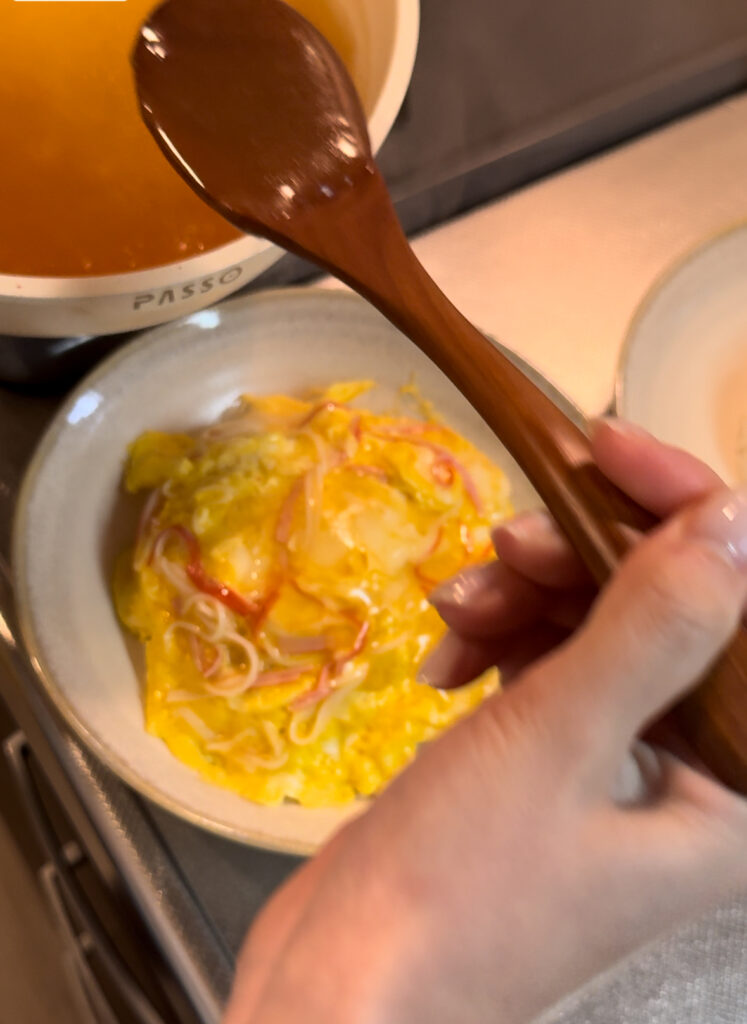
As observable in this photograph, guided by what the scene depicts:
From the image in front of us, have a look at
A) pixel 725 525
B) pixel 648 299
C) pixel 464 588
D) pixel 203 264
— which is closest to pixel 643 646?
pixel 725 525

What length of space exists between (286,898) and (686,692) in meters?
0.19

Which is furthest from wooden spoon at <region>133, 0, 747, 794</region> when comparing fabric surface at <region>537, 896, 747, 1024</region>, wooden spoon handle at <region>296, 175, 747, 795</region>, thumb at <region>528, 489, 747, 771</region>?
fabric surface at <region>537, 896, 747, 1024</region>

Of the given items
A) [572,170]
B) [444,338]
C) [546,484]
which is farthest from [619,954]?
[572,170]

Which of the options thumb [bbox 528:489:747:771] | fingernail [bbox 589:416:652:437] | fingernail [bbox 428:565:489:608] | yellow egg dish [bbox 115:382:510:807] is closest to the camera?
thumb [bbox 528:489:747:771]

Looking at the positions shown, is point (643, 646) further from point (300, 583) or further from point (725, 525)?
point (300, 583)

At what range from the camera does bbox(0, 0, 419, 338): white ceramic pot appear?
475 millimetres

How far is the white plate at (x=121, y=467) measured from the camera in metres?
0.55

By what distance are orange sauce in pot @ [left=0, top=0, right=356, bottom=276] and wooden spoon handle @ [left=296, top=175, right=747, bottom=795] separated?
5.3 inches

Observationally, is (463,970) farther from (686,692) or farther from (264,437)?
(264,437)

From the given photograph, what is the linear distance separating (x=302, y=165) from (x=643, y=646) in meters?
0.34

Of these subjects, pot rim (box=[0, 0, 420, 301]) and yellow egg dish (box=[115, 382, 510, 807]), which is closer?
pot rim (box=[0, 0, 420, 301])

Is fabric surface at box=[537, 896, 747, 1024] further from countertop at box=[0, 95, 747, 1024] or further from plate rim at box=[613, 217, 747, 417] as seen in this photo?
plate rim at box=[613, 217, 747, 417]

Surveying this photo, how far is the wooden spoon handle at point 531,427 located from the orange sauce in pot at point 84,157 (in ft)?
0.44

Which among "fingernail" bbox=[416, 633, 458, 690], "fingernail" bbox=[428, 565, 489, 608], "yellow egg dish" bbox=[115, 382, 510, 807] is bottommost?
"yellow egg dish" bbox=[115, 382, 510, 807]
